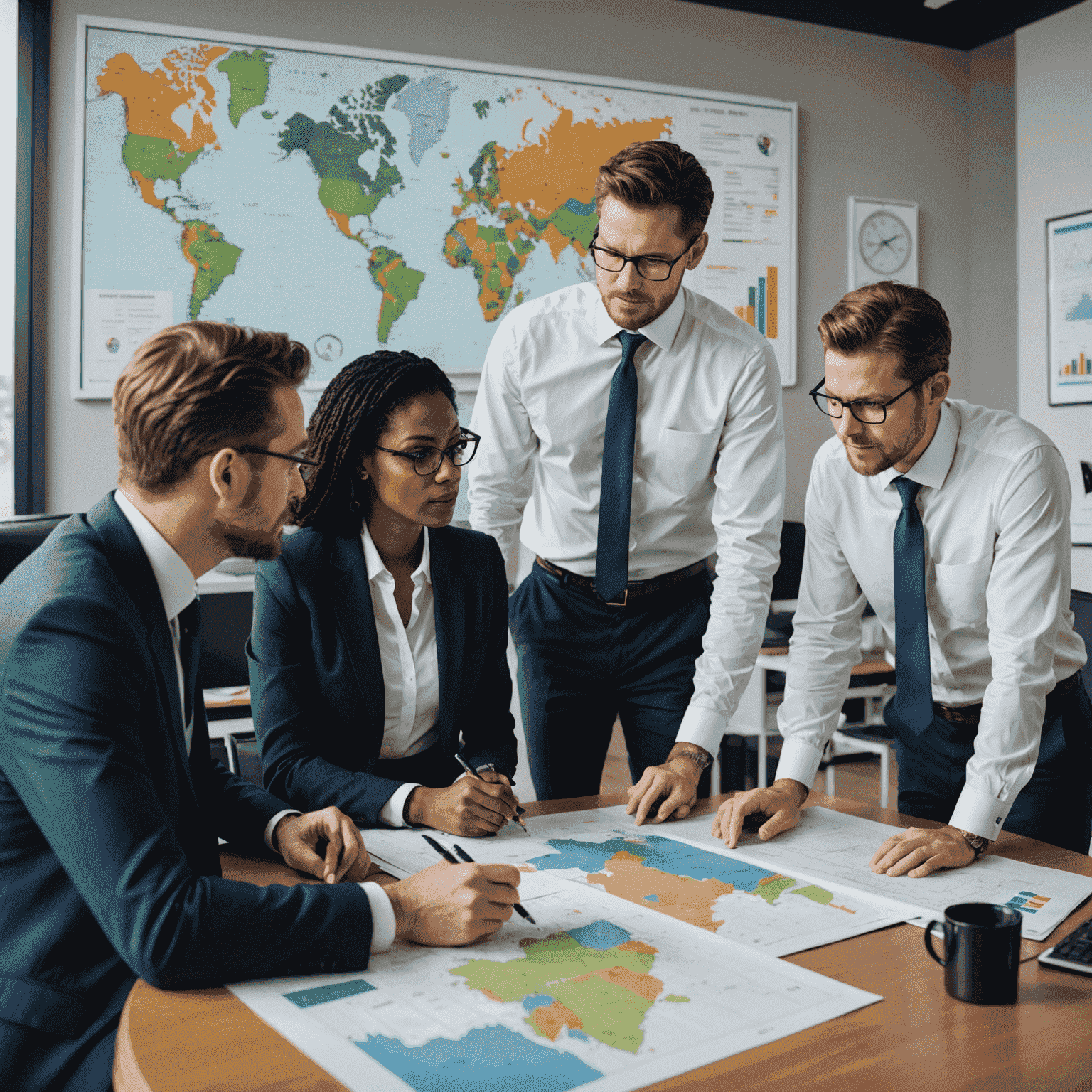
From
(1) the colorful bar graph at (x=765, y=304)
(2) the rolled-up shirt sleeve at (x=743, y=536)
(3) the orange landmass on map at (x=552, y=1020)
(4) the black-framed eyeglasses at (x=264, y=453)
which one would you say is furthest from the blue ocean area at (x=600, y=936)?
(1) the colorful bar graph at (x=765, y=304)

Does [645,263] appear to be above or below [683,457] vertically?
above

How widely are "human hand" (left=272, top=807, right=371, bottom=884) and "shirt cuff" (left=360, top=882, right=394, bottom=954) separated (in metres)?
0.23

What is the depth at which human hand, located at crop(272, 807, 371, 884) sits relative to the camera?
4.34ft

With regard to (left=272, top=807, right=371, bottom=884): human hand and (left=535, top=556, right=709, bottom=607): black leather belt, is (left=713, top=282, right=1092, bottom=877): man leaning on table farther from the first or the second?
(left=272, top=807, right=371, bottom=884): human hand

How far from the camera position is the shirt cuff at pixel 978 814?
1477 mm

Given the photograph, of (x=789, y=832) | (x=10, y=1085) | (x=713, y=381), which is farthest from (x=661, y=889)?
(x=713, y=381)

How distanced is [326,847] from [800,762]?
0.75 metres

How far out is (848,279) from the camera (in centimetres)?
483

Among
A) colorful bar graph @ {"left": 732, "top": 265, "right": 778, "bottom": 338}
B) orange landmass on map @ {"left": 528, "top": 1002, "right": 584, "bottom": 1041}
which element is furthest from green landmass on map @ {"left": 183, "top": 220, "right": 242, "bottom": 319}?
orange landmass on map @ {"left": 528, "top": 1002, "right": 584, "bottom": 1041}

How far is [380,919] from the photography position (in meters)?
1.08

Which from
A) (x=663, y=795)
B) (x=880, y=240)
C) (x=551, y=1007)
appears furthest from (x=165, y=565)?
(x=880, y=240)

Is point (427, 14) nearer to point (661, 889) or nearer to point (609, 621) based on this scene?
point (609, 621)

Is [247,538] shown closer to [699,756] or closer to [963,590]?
[699,756]

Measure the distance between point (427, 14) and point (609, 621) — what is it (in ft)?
9.51
